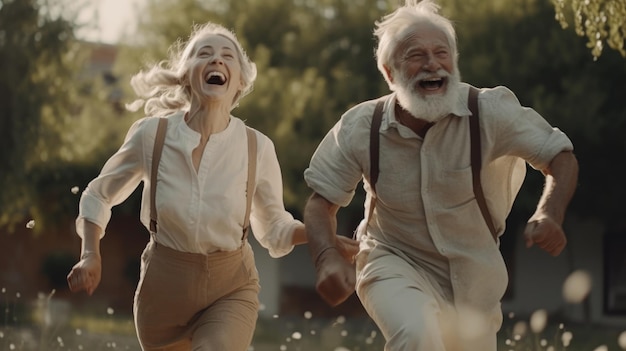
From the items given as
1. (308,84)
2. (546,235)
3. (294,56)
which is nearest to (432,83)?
(546,235)

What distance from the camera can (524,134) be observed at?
6.17 m

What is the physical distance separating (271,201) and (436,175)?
1.40 meters

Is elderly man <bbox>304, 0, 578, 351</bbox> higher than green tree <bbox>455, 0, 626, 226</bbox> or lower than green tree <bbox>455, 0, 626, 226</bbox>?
higher

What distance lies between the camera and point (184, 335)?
7176 millimetres

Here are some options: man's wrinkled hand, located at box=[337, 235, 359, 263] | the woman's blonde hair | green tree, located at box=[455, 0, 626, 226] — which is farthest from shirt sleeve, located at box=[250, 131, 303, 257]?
green tree, located at box=[455, 0, 626, 226]

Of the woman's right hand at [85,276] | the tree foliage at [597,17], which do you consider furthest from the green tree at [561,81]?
the woman's right hand at [85,276]

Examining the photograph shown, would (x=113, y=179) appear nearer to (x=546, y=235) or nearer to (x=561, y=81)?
(x=546, y=235)

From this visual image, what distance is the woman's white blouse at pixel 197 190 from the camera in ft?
23.2

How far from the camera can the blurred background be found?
104ft

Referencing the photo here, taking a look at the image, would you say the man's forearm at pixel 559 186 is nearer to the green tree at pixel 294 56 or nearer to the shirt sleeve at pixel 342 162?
the shirt sleeve at pixel 342 162

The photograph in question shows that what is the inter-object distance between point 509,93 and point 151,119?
2.01m

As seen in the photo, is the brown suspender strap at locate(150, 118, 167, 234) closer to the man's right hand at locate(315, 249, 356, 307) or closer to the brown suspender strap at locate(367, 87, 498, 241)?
the brown suspender strap at locate(367, 87, 498, 241)

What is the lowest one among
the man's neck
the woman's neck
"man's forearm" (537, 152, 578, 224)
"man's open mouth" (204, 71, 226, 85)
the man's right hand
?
the man's right hand

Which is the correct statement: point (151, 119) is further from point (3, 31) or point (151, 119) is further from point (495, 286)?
point (3, 31)
